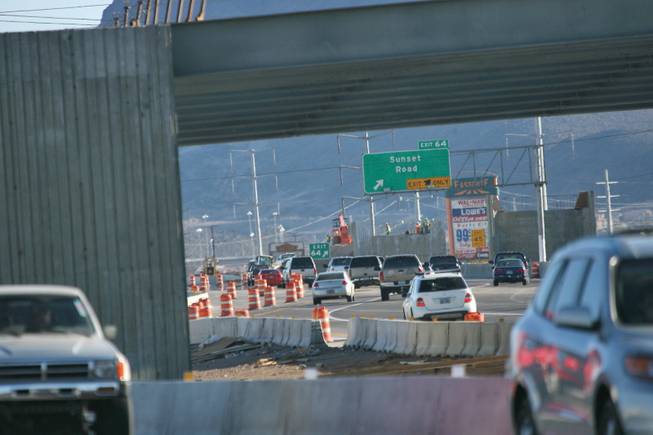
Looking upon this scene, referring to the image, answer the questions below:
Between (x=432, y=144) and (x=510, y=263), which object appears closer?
(x=510, y=263)

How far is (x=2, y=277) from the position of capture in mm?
20547

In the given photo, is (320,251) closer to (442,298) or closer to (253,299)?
(253,299)

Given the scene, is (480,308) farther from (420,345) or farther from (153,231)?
(153,231)

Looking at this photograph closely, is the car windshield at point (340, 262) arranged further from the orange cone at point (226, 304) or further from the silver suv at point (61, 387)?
the silver suv at point (61, 387)

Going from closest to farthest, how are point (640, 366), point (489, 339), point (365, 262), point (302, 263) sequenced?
1. point (640, 366)
2. point (489, 339)
3. point (365, 262)
4. point (302, 263)

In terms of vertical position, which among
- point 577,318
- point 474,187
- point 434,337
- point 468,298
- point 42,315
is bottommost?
point 434,337

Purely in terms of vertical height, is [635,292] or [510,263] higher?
[635,292]

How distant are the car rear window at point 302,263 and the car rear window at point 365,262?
12.0 meters

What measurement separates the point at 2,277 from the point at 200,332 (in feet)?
80.1

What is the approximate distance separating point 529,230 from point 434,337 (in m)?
72.9

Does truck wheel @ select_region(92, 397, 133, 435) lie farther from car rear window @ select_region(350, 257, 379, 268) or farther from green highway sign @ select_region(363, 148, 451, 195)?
green highway sign @ select_region(363, 148, 451, 195)

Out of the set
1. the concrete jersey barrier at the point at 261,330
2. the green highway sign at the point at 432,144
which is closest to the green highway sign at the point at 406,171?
the green highway sign at the point at 432,144

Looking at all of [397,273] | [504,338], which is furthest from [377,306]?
[504,338]

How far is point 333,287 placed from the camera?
186 feet
